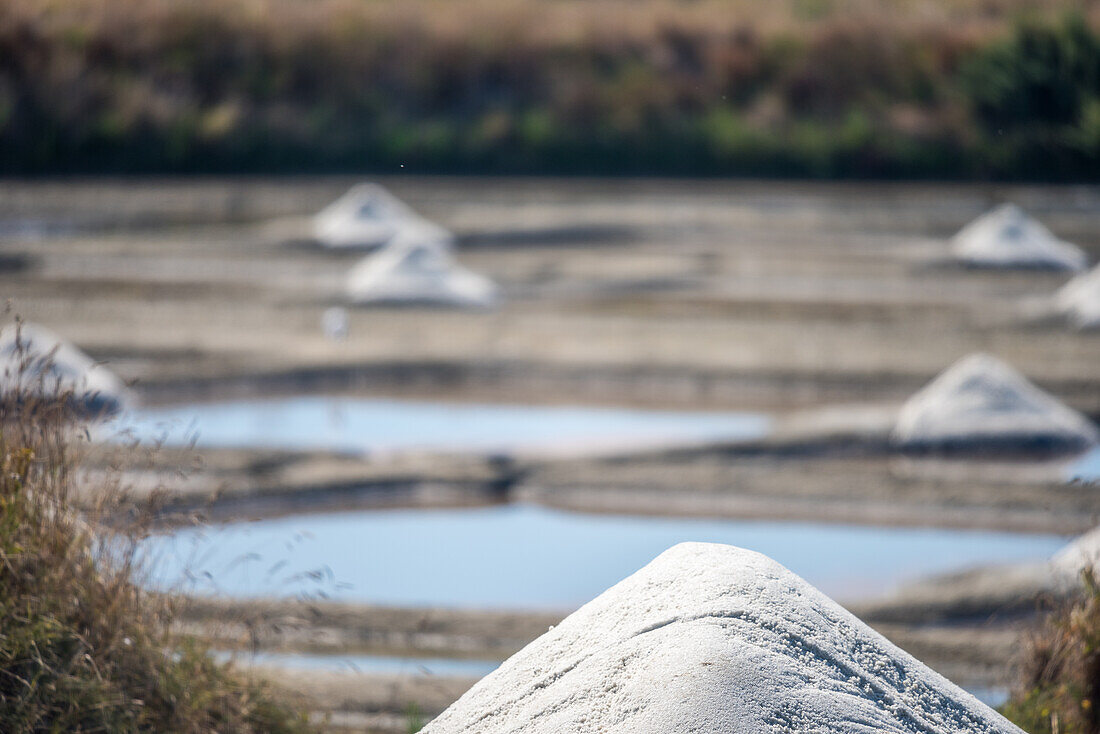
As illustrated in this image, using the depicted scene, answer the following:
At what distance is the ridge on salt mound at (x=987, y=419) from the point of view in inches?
273

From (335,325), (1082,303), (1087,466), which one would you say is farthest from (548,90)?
(1087,466)

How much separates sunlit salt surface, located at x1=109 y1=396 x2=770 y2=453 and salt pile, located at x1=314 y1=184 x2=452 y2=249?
22.4ft

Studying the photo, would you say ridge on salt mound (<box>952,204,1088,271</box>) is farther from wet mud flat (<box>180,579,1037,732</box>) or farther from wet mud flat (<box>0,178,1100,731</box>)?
wet mud flat (<box>180,579,1037,732</box>)

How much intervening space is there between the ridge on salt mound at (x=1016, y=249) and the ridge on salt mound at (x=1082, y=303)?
6.72ft

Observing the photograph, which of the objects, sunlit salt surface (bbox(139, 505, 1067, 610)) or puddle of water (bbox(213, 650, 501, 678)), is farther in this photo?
sunlit salt surface (bbox(139, 505, 1067, 610))

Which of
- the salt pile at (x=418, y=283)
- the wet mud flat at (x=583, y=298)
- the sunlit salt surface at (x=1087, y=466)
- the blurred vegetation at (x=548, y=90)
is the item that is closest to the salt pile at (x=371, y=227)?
the wet mud flat at (x=583, y=298)

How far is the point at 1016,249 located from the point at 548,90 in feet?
41.3

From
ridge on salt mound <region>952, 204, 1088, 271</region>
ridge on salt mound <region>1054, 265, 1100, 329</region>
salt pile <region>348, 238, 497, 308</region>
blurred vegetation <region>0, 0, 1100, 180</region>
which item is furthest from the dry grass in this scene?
blurred vegetation <region>0, 0, 1100, 180</region>

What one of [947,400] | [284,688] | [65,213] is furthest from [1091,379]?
[65,213]

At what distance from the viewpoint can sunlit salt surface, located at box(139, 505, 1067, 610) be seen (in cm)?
527

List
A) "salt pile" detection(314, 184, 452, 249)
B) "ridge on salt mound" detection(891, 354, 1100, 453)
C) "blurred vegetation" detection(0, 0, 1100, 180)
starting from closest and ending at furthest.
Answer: "ridge on salt mound" detection(891, 354, 1100, 453), "salt pile" detection(314, 184, 452, 249), "blurred vegetation" detection(0, 0, 1100, 180)

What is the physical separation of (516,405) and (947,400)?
2334 millimetres

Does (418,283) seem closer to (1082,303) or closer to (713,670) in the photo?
(1082,303)

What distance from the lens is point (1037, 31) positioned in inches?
877
